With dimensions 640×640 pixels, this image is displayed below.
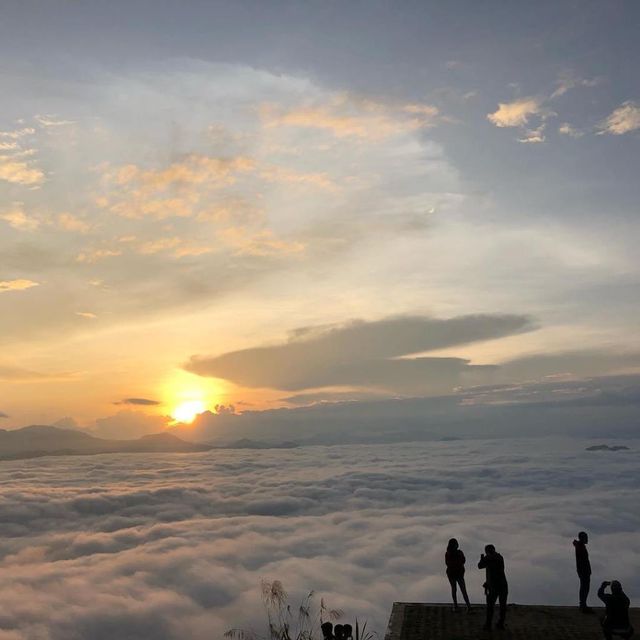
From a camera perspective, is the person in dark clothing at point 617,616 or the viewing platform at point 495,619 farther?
the viewing platform at point 495,619

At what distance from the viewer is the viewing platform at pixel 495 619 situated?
44.3ft

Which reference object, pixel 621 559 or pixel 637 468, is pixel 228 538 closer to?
pixel 621 559

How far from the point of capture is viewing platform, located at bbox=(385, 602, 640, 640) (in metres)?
13.5

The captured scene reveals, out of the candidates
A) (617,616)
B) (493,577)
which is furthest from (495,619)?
(617,616)

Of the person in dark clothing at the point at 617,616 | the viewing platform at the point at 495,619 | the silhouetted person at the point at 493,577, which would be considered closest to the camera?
the person in dark clothing at the point at 617,616

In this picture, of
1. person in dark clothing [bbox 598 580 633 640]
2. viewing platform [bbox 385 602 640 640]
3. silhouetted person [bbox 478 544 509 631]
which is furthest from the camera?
viewing platform [bbox 385 602 640 640]

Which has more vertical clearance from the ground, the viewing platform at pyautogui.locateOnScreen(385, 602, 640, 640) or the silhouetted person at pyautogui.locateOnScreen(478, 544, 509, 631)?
the silhouetted person at pyautogui.locateOnScreen(478, 544, 509, 631)

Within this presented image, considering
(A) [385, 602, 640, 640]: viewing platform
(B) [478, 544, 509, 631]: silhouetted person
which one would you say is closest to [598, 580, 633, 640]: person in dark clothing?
(B) [478, 544, 509, 631]: silhouetted person

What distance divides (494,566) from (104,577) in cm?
9625

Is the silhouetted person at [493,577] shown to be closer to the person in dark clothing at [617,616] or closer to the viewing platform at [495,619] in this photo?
the viewing platform at [495,619]

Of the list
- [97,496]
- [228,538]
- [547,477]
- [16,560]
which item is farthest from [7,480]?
[547,477]

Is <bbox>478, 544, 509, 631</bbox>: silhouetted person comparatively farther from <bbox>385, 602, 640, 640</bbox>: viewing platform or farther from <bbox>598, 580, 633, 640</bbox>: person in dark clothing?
<bbox>598, 580, 633, 640</bbox>: person in dark clothing

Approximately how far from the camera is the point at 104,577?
9325 centimetres

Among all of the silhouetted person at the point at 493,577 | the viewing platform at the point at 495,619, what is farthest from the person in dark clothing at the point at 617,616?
the viewing platform at the point at 495,619
